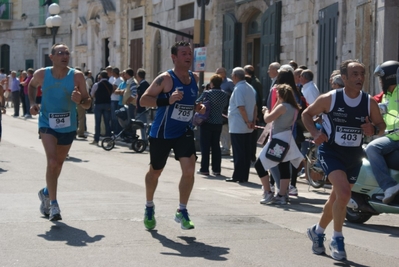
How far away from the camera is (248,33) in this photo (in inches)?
928

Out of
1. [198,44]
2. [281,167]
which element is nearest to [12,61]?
[198,44]

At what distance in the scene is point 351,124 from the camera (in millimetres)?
7367

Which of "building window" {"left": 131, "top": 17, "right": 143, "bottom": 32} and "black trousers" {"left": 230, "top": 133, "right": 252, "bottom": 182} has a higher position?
"building window" {"left": 131, "top": 17, "right": 143, "bottom": 32}

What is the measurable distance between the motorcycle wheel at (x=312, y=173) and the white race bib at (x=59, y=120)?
4753 mm

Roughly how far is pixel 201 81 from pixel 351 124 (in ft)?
36.6

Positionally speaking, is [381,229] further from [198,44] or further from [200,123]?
[198,44]

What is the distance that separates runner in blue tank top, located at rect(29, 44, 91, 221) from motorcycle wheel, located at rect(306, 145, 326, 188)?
468 centimetres

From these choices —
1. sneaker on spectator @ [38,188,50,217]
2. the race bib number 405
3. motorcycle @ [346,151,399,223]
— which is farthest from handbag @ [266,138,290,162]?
the race bib number 405

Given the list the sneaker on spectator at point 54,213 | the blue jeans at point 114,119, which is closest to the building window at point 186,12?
the blue jeans at point 114,119

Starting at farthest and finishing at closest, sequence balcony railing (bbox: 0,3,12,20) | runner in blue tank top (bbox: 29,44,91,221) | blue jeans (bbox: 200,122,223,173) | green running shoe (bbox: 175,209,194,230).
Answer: balcony railing (bbox: 0,3,12,20) < blue jeans (bbox: 200,122,223,173) < runner in blue tank top (bbox: 29,44,91,221) < green running shoe (bbox: 175,209,194,230)

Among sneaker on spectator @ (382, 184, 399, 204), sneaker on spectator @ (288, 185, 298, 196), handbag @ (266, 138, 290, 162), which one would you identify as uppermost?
handbag @ (266, 138, 290, 162)

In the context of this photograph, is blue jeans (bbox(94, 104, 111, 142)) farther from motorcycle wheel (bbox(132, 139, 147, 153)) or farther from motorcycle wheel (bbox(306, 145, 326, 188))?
motorcycle wheel (bbox(306, 145, 326, 188))

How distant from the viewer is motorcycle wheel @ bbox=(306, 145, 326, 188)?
1259cm

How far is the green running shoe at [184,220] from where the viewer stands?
320 inches
